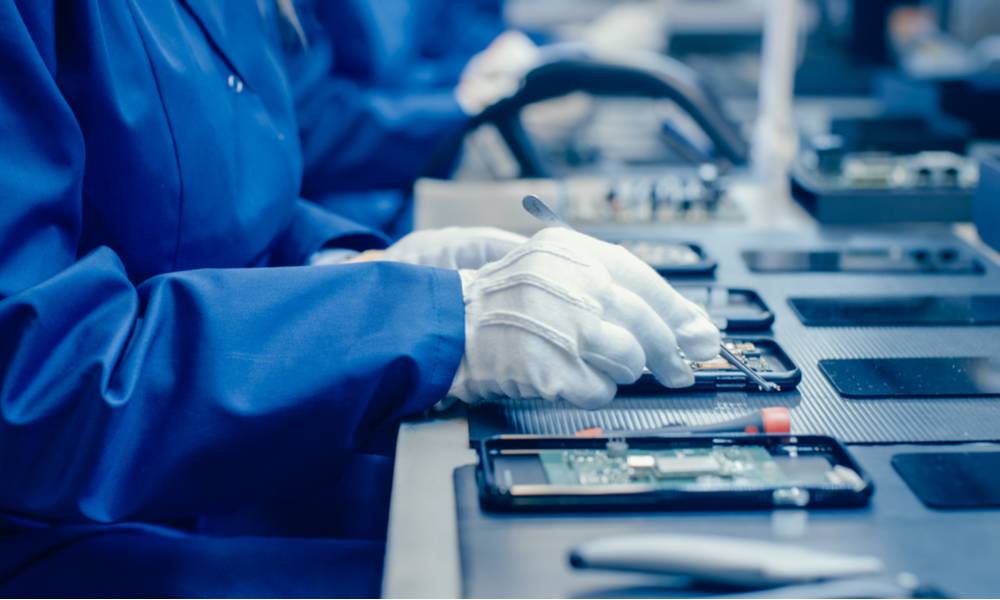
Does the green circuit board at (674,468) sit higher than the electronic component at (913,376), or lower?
lower

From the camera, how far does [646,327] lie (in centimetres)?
93

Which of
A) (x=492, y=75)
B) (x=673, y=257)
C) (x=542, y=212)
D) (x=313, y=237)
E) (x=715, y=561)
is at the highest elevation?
(x=492, y=75)

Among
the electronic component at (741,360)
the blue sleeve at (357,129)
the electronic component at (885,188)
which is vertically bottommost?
the electronic component at (741,360)

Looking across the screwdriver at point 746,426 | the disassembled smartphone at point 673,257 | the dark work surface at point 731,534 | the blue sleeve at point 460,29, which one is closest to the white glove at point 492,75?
the blue sleeve at point 460,29

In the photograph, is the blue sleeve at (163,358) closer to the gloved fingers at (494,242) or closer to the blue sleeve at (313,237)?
the gloved fingers at (494,242)

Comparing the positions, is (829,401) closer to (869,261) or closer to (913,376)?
(913,376)

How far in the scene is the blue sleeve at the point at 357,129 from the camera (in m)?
2.32

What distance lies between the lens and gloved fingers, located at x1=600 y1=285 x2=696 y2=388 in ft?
3.05

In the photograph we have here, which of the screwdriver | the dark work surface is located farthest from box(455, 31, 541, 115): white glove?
the dark work surface

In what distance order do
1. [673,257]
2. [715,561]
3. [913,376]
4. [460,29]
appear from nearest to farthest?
1. [715,561]
2. [913,376]
3. [673,257]
4. [460,29]

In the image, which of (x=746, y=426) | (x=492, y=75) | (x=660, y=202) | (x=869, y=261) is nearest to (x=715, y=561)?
(x=746, y=426)

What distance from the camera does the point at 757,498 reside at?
0.79 m

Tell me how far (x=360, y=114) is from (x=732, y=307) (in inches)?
51.5

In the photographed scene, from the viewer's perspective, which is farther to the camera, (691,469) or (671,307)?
(671,307)
